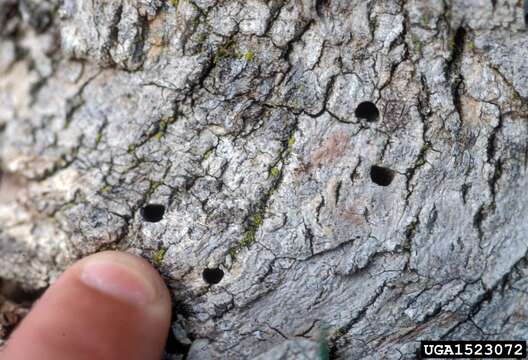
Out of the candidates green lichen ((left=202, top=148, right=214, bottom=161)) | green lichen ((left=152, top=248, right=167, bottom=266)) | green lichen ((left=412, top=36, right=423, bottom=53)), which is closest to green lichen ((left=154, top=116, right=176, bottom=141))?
green lichen ((left=202, top=148, right=214, bottom=161))

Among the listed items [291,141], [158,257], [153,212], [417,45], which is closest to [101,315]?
[158,257]

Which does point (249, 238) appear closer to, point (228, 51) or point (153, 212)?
point (153, 212)

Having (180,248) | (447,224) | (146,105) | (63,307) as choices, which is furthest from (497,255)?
(63,307)

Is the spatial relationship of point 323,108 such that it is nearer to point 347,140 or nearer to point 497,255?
point 347,140

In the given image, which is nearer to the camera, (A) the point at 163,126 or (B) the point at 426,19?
(B) the point at 426,19

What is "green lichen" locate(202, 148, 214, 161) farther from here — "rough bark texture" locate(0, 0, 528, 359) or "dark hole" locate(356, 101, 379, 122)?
"dark hole" locate(356, 101, 379, 122)

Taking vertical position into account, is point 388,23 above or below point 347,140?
above
